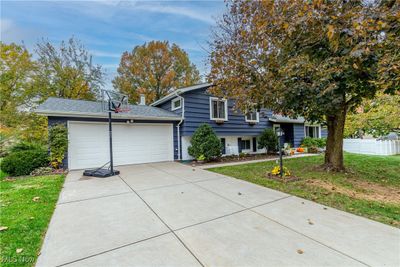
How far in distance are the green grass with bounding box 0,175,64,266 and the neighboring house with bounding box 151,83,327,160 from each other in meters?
6.14

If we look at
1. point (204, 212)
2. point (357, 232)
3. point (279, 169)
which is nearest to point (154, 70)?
point (279, 169)

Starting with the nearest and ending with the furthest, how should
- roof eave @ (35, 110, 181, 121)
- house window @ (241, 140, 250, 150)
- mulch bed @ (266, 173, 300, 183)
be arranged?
mulch bed @ (266, 173, 300, 183)
roof eave @ (35, 110, 181, 121)
house window @ (241, 140, 250, 150)

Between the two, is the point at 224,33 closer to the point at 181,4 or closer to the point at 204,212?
the point at 181,4

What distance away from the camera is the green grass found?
2217mm

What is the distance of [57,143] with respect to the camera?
7254 mm

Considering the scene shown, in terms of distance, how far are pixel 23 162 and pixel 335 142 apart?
11491 mm

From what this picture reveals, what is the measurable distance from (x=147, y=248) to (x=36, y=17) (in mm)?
9857

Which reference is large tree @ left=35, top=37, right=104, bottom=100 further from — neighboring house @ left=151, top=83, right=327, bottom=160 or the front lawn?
the front lawn

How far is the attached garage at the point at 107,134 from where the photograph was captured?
7.83 meters

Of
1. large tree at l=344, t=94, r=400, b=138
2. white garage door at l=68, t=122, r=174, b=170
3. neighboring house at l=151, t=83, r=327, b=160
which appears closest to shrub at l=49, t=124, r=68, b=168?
white garage door at l=68, t=122, r=174, b=170

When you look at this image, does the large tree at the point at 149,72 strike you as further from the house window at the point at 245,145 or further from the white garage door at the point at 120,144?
the white garage door at the point at 120,144

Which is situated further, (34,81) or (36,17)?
(34,81)

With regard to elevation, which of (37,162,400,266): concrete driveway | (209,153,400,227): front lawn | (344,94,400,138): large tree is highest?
(344,94,400,138): large tree

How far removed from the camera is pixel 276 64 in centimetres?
609
